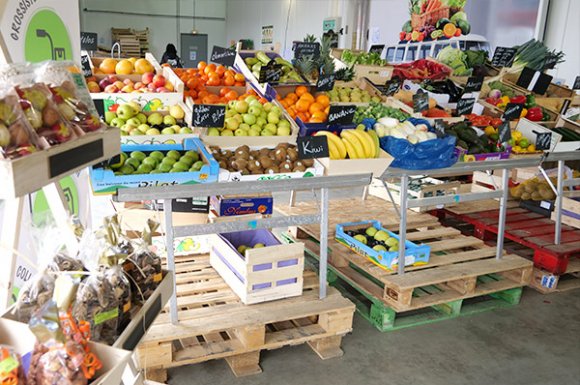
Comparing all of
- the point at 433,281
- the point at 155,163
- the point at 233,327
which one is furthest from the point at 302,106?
the point at 233,327

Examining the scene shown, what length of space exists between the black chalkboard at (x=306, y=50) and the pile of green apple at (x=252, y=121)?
106 cm

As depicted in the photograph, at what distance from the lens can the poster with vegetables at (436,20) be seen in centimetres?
892

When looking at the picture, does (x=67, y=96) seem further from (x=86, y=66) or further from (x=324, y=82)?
(x=86, y=66)

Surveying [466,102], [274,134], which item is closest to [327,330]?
[274,134]

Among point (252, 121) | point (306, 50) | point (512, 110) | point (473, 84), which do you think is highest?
point (306, 50)

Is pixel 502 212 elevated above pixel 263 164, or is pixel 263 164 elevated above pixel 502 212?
pixel 263 164

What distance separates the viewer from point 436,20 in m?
9.16

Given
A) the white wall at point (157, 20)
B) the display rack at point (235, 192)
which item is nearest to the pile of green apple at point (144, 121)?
the display rack at point (235, 192)

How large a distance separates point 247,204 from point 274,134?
1.91 ft

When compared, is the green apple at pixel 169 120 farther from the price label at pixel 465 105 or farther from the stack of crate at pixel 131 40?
the stack of crate at pixel 131 40

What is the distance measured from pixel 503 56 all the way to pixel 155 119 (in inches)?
183

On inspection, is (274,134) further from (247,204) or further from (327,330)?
(327,330)

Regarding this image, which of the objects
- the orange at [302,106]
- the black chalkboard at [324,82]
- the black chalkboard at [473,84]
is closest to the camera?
the orange at [302,106]

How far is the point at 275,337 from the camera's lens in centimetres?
300
